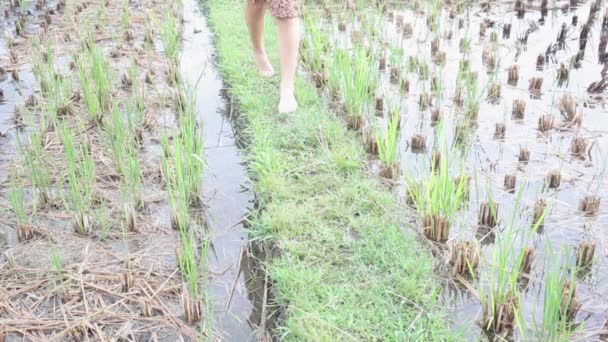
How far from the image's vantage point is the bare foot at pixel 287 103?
9.44 feet

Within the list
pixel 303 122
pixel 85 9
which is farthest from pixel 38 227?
pixel 85 9

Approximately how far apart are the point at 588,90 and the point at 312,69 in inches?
61.5

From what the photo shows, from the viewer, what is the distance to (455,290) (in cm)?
175

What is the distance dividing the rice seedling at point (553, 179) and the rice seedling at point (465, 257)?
633 millimetres

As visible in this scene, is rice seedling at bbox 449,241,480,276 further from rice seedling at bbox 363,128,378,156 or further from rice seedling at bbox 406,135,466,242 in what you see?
rice seedling at bbox 363,128,378,156

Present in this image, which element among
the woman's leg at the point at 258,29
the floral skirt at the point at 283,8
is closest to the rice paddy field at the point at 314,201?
the woman's leg at the point at 258,29

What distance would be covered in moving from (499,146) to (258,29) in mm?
1435

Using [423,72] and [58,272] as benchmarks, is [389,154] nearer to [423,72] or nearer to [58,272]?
[423,72]

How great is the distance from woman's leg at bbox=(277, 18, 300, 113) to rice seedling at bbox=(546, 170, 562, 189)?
126cm

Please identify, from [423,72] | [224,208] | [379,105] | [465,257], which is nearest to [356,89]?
[379,105]

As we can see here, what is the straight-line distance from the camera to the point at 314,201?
2.21 m

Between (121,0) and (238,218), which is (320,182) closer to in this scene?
(238,218)

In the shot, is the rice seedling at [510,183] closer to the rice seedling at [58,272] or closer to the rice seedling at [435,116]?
the rice seedling at [435,116]

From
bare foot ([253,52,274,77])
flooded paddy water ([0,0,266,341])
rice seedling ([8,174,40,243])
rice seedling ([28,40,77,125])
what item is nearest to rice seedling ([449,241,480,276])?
flooded paddy water ([0,0,266,341])
